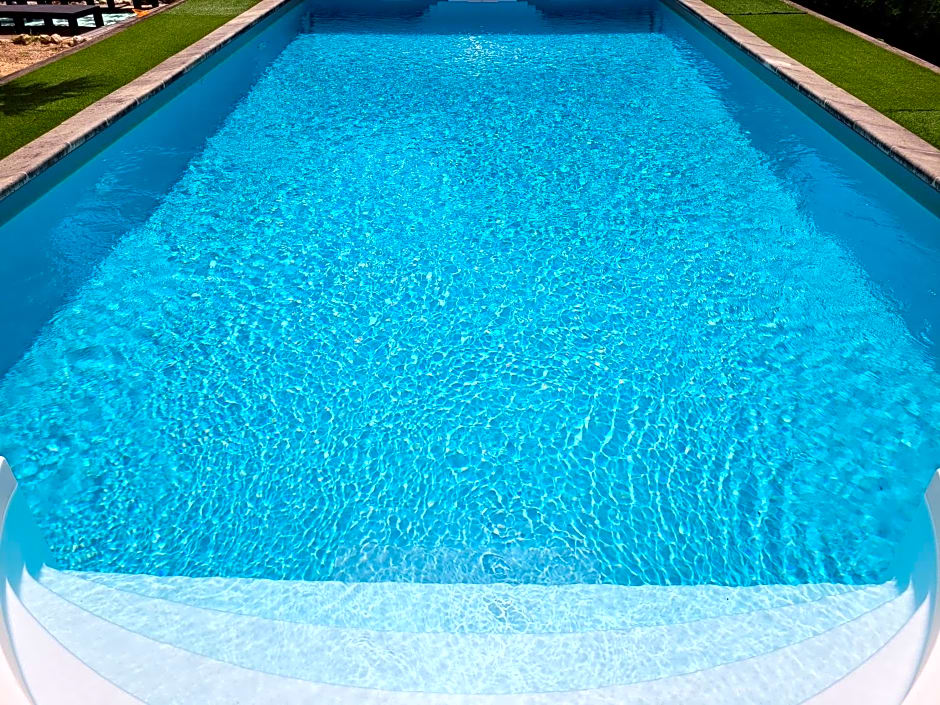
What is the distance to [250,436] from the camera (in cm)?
393

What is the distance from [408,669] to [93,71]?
26.4ft

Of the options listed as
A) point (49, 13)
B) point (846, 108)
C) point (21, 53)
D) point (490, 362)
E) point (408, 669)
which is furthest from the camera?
point (49, 13)

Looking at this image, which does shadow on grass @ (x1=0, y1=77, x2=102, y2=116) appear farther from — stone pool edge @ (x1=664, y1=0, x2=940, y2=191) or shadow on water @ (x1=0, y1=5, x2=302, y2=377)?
stone pool edge @ (x1=664, y1=0, x2=940, y2=191)

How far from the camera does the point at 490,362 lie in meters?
4.48

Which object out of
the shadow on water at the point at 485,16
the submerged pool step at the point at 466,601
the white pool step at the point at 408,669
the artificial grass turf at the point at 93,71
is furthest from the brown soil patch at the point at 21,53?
the white pool step at the point at 408,669

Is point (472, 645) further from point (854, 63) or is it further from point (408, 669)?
point (854, 63)

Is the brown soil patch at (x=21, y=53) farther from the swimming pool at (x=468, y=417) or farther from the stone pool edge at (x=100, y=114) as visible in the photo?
the swimming pool at (x=468, y=417)

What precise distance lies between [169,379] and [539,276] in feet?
8.51

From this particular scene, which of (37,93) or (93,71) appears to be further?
(93,71)

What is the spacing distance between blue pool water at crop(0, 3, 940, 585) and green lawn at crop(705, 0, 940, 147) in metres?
0.62

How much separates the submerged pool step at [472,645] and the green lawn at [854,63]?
5182mm

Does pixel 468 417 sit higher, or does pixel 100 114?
pixel 100 114

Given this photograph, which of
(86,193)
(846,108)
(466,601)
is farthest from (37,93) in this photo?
(846,108)

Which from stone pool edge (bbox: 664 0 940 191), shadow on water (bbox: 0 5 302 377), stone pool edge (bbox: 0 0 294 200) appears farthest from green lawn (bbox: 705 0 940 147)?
stone pool edge (bbox: 0 0 294 200)
